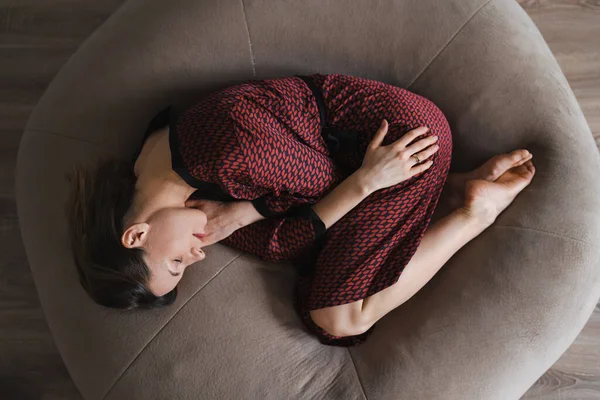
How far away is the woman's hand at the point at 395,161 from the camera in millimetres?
1024

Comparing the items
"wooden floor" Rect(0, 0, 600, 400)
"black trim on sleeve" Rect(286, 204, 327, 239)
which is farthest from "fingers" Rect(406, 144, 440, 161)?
"wooden floor" Rect(0, 0, 600, 400)

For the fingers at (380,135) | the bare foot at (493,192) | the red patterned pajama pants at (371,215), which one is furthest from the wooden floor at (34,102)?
the fingers at (380,135)

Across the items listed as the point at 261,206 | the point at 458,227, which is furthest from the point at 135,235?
the point at 458,227

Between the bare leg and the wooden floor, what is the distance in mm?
562

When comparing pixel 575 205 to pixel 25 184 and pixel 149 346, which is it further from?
pixel 25 184

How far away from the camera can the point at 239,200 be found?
3.57 ft

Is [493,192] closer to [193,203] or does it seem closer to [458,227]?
[458,227]

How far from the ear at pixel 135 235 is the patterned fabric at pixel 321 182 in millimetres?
124

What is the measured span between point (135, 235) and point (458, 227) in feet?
2.13

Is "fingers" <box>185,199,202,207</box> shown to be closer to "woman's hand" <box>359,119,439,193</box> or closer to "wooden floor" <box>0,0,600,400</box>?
"woman's hand" <box>359,119,439,193</box>

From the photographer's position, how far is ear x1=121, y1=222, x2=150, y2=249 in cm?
91

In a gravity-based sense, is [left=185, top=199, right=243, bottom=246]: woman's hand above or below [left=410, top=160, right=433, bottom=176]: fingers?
below

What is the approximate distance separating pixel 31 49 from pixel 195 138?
3.17ft

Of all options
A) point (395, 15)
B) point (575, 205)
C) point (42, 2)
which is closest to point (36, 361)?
point (42, 2)
